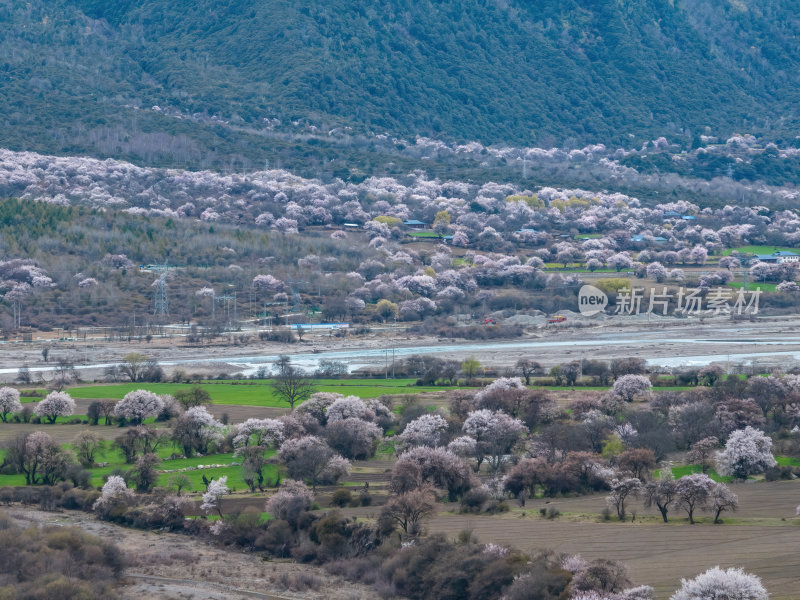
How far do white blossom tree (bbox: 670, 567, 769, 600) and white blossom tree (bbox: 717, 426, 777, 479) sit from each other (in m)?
10.1

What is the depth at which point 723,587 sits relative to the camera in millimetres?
21766

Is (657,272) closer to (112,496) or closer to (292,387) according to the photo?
(292,387)

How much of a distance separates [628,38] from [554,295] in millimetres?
97865

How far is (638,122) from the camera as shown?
153625 mm

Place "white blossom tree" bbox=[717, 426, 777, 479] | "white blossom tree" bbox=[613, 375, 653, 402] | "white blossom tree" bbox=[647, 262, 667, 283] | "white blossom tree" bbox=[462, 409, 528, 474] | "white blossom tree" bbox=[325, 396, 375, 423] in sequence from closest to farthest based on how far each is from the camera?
"white blossom tree" bbox=[717, 426, 777, 479]
"white blossom tree" bbox=[462, 409, 528, 474]
"white blossom tree" bbox=[325, 396, 375, 423]
"white blossom tree" bbox=[613, 375, 653, 402]
"white blossom tree" bbox=[647, 262, 667, 283]

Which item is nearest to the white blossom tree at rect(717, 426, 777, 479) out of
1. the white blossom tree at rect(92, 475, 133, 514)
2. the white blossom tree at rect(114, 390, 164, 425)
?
the white blossom tree at rect(92, 475, 133, 514)

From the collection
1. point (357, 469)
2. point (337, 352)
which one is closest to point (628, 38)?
point (337, 352)

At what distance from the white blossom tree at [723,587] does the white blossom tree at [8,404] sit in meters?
27.6

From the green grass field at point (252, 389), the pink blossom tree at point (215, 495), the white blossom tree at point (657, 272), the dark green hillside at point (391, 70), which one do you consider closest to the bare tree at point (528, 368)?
the green grass field at point (252, 389)

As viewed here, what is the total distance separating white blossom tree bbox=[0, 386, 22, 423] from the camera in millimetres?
42781

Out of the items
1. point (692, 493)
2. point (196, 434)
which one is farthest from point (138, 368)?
point (692, 493)

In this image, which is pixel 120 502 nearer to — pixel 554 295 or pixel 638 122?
pixel 554 295

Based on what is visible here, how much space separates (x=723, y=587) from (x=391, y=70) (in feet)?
426

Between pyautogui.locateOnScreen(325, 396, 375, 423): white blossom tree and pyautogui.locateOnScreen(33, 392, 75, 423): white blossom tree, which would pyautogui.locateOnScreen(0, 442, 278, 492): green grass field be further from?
pyautogui.locateOnScreen(33, 392, 75, 423): white blossom tree
